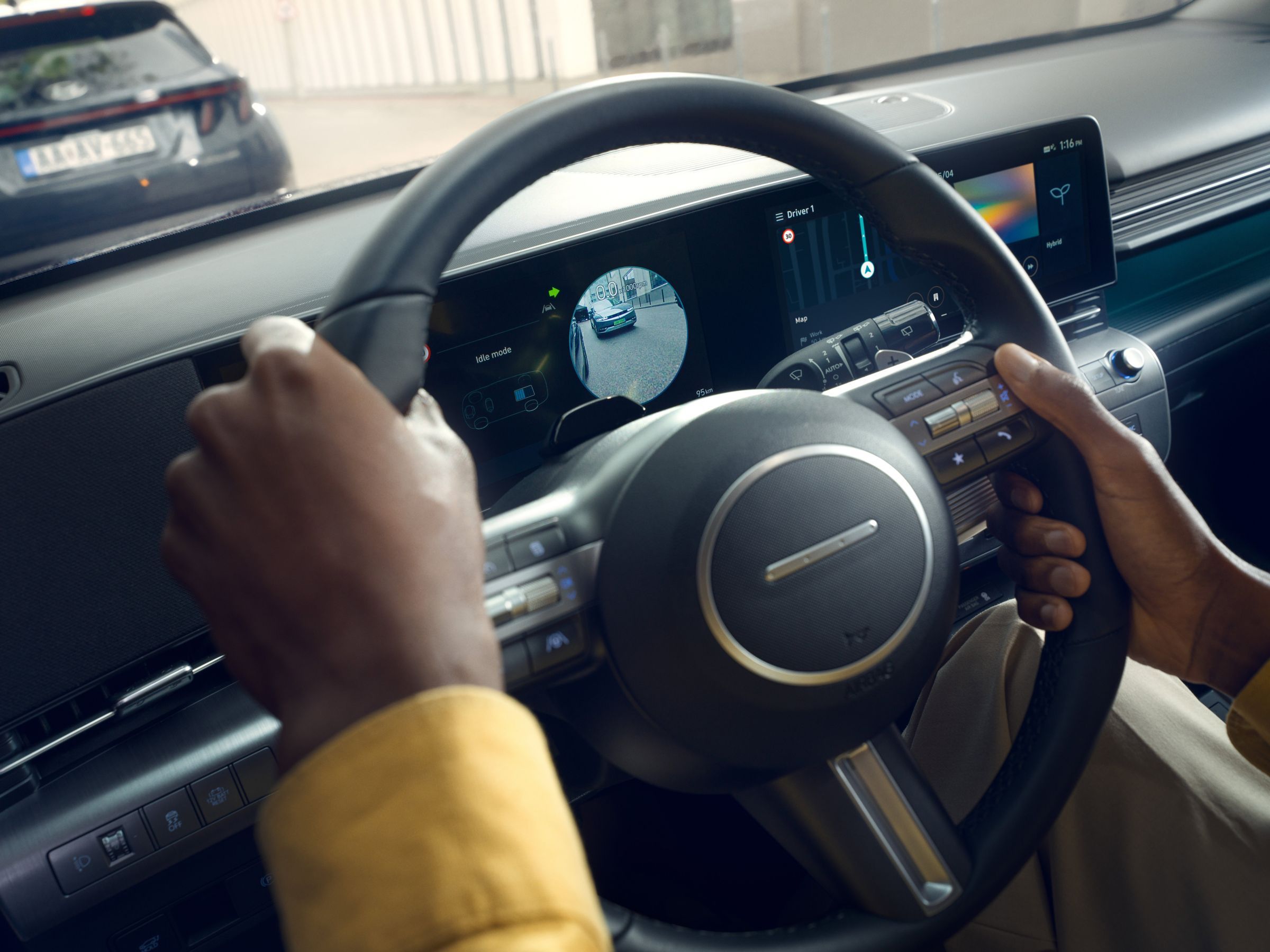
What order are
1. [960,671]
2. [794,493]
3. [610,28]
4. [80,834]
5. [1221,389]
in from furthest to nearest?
1. [610,28]
2. [1221,389]
3. [960,671]
4. [80,834]
5. [794,493]

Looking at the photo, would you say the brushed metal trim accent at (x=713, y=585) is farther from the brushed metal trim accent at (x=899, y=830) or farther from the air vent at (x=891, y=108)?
the air vent at (x=891, y=108)

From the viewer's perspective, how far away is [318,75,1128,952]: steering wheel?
61cm

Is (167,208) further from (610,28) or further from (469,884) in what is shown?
(610,28)

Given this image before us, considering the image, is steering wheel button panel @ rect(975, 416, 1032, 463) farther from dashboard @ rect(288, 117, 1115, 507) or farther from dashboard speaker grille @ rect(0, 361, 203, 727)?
dashboard speaker grille @ rect(0, 361, 203, 727)

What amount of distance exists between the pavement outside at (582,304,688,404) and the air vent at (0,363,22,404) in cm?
50

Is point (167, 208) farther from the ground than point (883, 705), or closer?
farther from the ground

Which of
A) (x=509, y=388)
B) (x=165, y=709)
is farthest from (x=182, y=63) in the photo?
(x=165, y=709)

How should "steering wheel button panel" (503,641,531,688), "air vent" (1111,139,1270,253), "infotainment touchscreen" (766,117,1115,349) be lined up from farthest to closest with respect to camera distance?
"air vent" (1111,139,1270,253)
"infotainment touchscreen" (766,117,1115,349)
"steering wheel button panel" (503,641,531,688)

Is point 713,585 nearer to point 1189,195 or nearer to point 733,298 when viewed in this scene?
point 733,298

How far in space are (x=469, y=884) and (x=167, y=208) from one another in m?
1.62

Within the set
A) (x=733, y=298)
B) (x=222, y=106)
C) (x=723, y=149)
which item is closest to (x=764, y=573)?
(x=733, y=298)

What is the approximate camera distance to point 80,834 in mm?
751

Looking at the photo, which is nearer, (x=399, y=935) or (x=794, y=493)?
(x=399, y=935)

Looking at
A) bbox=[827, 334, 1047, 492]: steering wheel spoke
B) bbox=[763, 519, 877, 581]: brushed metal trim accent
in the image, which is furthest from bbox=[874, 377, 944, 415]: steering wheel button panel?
bbox=[763, 519, 877, 581]: brushed metal trim accent
